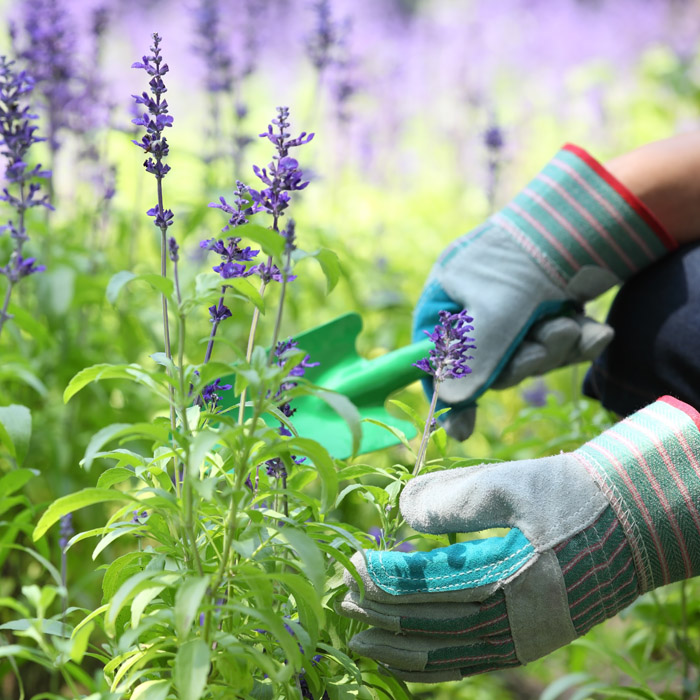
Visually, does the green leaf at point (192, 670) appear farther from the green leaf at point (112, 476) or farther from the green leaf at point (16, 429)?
the green leaf at point (16, 429)

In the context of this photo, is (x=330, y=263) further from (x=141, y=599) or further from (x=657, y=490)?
(x=657, y=490)

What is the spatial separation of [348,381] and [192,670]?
0.75 m

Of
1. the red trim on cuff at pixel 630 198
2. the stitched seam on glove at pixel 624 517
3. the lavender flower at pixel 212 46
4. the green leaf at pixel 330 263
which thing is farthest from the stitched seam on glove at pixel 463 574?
the lavender flower at pixel 212 46

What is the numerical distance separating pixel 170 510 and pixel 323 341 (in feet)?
2.24

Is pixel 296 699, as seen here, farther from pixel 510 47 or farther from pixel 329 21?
pixel 510 47

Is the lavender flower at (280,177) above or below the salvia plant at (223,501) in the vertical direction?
above

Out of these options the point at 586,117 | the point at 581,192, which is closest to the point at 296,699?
the point at 581,192

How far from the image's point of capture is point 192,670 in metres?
0.78

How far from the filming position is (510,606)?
1005mm

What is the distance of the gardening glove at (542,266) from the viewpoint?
4.77ft

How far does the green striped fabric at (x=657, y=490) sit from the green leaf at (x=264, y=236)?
1.62 feet

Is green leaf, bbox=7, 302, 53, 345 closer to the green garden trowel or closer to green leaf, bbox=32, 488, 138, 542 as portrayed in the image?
the green garden trowel

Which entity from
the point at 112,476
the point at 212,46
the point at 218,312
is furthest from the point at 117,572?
the point at 212,46

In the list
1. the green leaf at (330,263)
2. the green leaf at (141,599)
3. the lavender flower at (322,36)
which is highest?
the lavender flower at (322,36)
